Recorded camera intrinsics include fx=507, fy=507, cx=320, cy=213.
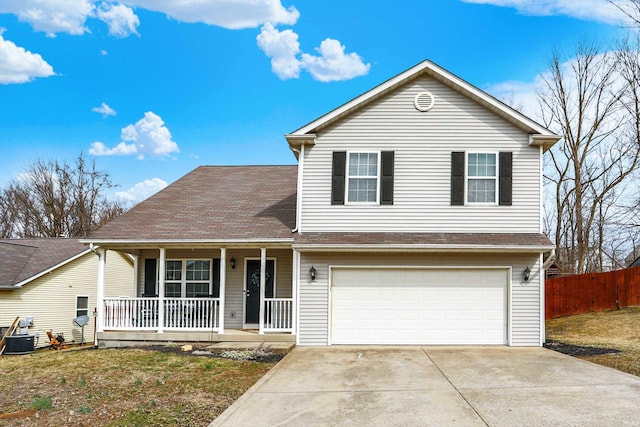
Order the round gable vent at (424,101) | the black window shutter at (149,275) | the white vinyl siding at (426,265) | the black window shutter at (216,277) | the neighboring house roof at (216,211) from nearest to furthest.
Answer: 1. the white vinyl siding at (426,265)
2. the round gable vent at (424,101)
3. the neighboring house roof at (216,211)
4. the black window shutter at (216,277)
5. the black window shutter at (149,275)

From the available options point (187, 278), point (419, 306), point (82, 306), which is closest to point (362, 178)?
point (419, 306)

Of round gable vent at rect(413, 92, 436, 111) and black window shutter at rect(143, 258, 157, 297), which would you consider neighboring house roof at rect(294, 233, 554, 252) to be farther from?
black window shutter at rect(143, 258, 157, 297)

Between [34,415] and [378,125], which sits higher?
[378,125]

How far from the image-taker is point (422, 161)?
42.6 feet

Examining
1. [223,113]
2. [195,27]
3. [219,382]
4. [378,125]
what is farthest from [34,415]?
[223,113]

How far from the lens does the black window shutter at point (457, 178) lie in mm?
12758

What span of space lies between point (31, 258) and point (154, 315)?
11160mm

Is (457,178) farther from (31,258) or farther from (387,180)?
(31,258)

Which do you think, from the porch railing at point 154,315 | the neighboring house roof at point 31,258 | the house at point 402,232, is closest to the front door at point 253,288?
the porch railing at point 154,315

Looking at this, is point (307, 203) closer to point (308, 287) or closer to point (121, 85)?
point (308, 287)

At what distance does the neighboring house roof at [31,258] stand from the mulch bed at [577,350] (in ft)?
57.7

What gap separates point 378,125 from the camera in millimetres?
13086

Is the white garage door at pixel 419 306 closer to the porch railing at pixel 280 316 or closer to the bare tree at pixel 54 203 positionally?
the porch railing at pixel 280 316

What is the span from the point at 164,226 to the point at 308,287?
443 centimetres
